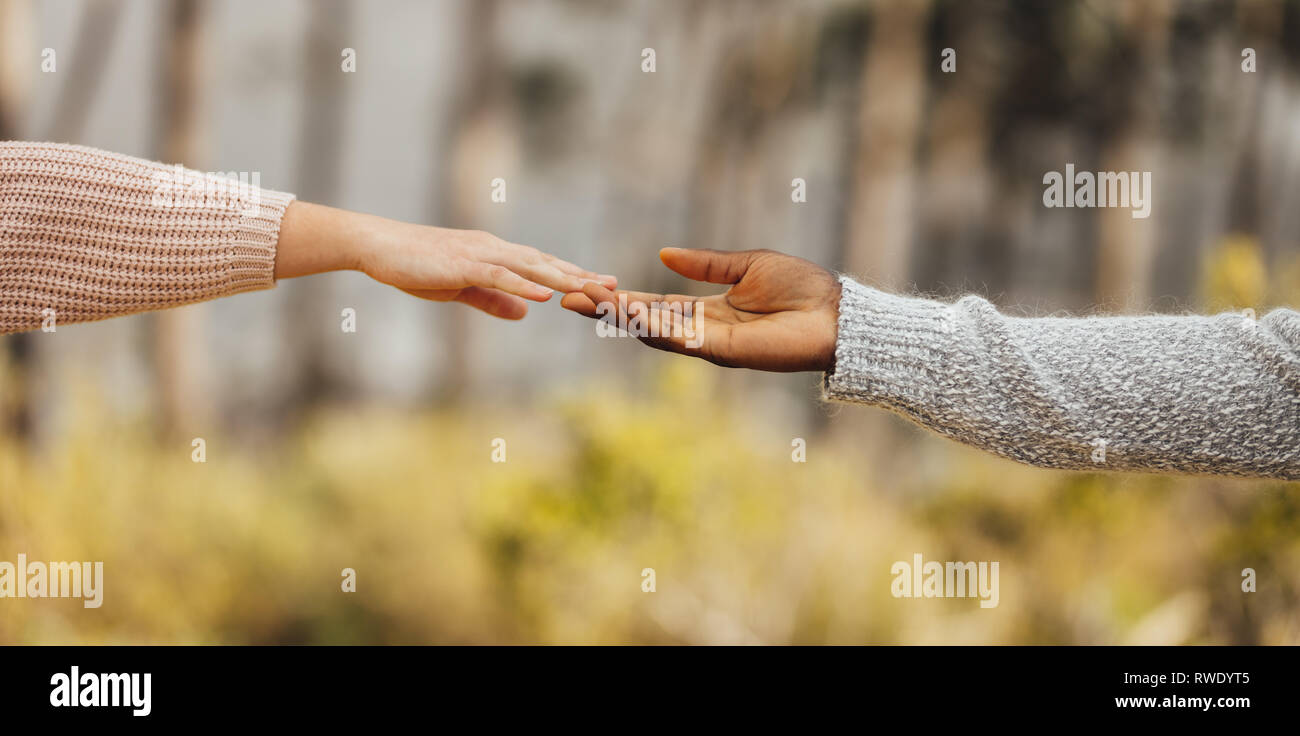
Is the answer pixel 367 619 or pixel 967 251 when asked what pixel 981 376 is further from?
pixel 967 251

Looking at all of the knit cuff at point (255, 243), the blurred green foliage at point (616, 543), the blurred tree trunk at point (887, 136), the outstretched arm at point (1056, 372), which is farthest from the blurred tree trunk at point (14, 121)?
the blurred tree trunk at point (887, 136)

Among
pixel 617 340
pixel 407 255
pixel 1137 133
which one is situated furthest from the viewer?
pixel 1137 133

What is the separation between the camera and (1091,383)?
974 mm

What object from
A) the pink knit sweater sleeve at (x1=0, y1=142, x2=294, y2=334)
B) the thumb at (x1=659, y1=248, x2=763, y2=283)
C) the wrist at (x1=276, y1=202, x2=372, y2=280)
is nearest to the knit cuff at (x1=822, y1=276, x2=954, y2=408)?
the thumb at (x1=659, y1=248, x2=763, y2=283)

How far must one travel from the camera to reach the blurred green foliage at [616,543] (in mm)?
2498

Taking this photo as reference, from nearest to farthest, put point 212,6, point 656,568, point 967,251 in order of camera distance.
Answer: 1. point 656,568
2. point 212,6
3. point 967,251

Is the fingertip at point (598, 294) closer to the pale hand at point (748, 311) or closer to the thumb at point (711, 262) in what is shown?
the pale hand at point (748, 311)

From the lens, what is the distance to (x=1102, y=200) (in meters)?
3.48

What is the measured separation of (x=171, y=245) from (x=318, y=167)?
8.63ft

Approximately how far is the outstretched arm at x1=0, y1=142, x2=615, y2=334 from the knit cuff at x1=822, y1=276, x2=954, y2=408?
1.30 ft

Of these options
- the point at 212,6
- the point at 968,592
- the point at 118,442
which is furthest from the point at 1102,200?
the point at 118,442

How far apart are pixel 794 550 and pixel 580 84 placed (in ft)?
6.85

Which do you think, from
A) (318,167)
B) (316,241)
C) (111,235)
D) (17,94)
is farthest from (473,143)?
(111,235)

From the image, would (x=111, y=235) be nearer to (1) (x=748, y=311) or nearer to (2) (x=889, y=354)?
(1) (x=748, y=311)
